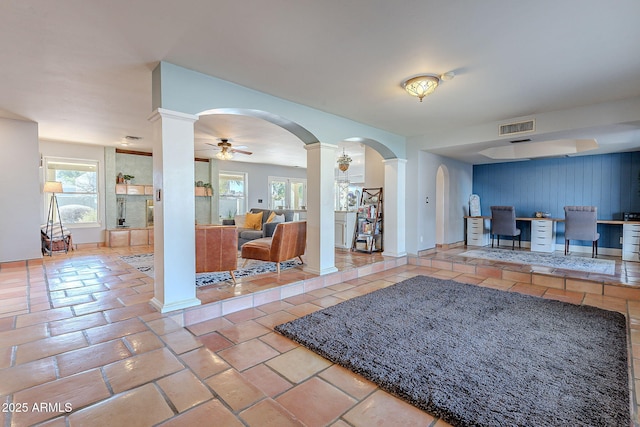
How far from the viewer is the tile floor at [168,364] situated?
1.46 metres

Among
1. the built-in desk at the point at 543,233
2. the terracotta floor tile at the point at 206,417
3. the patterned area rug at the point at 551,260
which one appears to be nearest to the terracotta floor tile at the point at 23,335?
the terracotta floor tile at the point at 206,417

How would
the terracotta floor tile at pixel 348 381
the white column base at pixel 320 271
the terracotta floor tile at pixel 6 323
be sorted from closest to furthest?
the terracotta floor tile at pixel 348 381, the terracotta floor tile at pixel 6 323, the white column base at pixel 320 271

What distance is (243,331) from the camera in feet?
8.71

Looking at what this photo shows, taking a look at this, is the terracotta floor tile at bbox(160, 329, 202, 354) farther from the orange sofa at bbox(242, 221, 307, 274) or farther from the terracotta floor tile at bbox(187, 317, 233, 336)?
the orange sofa at bbox(242, 221, 307, 274)

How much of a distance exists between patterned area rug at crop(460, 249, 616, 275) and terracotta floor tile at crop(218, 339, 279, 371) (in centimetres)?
478

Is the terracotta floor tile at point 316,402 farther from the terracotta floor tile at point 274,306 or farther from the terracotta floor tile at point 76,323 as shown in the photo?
the terracotta floor tile at point 76,323

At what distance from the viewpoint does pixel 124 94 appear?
11.7 feet

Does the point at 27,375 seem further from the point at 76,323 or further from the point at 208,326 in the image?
the point at 208,326

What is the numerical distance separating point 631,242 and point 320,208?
5.73 meters

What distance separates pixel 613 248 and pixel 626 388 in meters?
5.93

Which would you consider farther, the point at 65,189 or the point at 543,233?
the point at 65,189

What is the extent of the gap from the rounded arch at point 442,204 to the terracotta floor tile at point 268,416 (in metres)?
6.13

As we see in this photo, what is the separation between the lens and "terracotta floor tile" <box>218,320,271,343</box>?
2533 mm

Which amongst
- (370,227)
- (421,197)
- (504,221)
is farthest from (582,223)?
(370,227)
